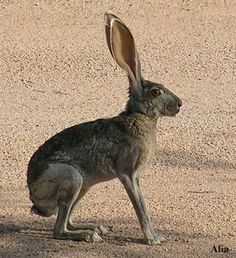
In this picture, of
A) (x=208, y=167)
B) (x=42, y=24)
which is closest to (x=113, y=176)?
(x=208, y=167)

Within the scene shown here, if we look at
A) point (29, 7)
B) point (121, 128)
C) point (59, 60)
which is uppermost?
point (29, 7)

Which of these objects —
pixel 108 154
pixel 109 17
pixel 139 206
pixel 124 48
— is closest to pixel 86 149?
pixel 108 154

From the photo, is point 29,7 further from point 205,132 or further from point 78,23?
point 205,132

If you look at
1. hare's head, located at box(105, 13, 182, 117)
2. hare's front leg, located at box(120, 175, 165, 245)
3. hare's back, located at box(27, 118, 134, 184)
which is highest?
hare's head, located at box(105, 13, 182, 117)

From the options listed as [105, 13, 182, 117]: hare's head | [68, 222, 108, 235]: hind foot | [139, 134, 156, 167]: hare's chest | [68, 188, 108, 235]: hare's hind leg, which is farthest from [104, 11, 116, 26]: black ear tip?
[68, 222, 108, 235]: hind foot

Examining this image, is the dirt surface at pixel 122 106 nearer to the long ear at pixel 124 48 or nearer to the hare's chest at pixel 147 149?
the hare's chest at pixel 147 149

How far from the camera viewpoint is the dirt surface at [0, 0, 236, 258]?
6766 mm

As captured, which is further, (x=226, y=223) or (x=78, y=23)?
(x=78, y=23)

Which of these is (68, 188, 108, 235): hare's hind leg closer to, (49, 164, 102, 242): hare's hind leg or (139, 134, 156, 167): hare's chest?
(49, 164, 102, 242): hare's hind leg

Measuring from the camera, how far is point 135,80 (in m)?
6.59

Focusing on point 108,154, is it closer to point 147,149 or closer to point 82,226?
point 147,149

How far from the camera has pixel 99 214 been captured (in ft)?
23.6

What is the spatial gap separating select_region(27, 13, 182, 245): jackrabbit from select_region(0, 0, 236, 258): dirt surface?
22 cm

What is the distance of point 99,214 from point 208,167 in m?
1.45
